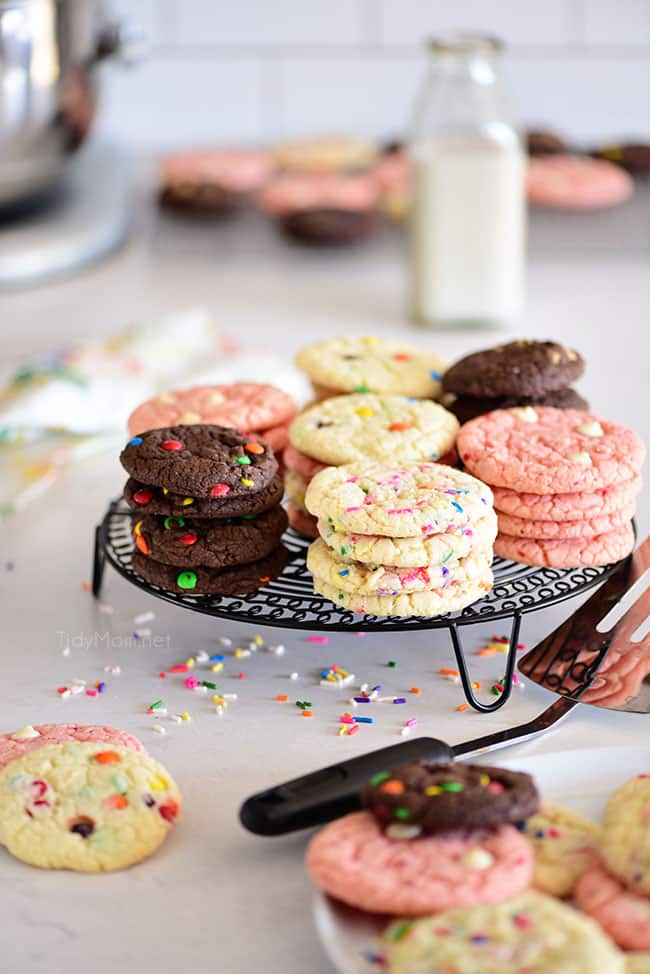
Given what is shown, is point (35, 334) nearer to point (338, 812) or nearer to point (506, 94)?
point (506, 94)

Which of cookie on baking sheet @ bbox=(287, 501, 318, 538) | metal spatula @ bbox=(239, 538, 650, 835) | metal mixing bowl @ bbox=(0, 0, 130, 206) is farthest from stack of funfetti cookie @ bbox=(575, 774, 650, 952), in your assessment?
metal mixing bowl @ bbox=(0, 0, 130, 206)

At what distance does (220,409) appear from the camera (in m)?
1.20

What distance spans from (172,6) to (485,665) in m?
2.03

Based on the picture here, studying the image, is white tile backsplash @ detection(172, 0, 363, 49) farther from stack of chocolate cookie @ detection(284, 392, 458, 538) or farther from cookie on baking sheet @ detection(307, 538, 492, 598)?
cookie on baking sheet @ detection(307, 538, 492, 598)

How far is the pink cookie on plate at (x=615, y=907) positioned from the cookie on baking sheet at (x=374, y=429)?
0.44 metres

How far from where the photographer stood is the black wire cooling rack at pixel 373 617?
0.97 meters

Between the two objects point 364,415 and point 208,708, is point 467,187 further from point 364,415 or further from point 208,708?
point 208,708

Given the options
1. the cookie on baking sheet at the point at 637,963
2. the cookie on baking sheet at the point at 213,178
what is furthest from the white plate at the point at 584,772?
the cookie on baking sheet at the point at 213,178

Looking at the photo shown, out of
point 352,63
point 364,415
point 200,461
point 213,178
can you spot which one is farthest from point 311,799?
point 352,63

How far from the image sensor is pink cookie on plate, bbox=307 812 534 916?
0.68 metres

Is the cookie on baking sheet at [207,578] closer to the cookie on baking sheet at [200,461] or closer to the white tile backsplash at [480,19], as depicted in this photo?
the cookie on baking sheet at [200,461]

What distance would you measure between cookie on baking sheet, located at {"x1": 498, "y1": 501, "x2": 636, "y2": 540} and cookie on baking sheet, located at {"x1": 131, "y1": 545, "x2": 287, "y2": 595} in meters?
0.20

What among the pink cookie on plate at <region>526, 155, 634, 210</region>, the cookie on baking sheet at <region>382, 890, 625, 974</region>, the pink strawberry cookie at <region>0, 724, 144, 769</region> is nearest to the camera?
the cookie on baking sheet at <region>382, 890, 625, 974</region>

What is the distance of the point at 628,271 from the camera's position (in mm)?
2066
